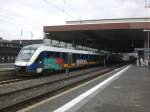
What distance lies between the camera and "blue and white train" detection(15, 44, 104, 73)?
953 inches

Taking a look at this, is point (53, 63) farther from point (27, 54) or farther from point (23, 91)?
point (23, 91)

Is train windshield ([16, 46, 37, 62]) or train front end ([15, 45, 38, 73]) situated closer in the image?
train front end ([15, 45, 38, 73])

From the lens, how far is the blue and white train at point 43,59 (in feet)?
79.4

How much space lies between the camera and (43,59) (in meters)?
25.5

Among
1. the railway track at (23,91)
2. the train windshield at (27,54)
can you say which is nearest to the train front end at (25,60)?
the train windshield at (27,54)

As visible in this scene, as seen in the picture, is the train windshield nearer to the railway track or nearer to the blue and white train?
the blue and white train

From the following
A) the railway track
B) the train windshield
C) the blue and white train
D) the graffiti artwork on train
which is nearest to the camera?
the railway track

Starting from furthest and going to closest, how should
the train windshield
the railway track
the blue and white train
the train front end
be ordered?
1. the train windshield
2. the blue and white train
3. the train front end
4. the railway track

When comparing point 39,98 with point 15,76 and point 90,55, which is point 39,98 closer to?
point 15,76

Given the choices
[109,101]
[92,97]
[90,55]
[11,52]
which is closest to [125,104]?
[109,101]

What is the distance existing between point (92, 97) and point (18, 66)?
13.4 meters

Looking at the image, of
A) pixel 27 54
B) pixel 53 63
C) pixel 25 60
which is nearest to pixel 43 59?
pixel 27 54

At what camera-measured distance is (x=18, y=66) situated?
2430 cm

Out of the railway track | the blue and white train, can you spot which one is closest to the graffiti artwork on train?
the blue and white train
